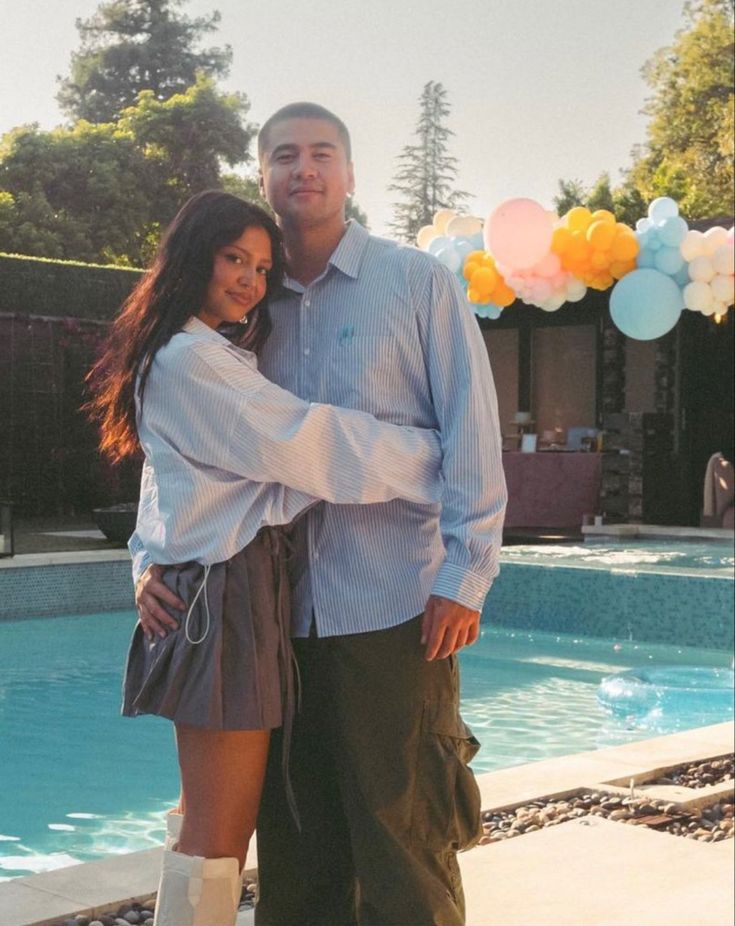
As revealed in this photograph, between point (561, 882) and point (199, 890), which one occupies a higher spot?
point (199, 890)

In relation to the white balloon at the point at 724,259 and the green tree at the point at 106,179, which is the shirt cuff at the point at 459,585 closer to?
the green tree at the point at 106,179

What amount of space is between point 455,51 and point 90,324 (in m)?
5.30

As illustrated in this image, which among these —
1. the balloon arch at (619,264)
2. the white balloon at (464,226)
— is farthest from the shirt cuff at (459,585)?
the white balloon at (464,226)

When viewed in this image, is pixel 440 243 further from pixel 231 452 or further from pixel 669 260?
pixel 231 452

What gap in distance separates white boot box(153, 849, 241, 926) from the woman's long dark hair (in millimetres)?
616

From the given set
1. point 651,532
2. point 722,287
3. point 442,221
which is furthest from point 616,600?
point 651,532

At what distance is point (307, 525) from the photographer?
186 centimetres

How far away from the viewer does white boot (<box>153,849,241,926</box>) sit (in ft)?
5.65

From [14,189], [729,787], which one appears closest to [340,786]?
[729,787]

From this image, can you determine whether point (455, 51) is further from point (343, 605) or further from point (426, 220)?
point (343, 605)

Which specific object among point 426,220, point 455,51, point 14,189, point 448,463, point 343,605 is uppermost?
point 455,51

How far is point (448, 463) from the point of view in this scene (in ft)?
6.02

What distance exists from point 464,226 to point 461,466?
289 inches

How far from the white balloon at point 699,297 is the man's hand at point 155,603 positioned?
7158 mm
